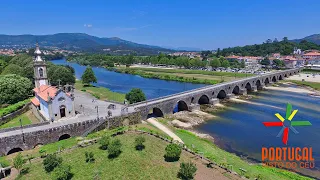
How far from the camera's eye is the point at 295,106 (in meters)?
65.1

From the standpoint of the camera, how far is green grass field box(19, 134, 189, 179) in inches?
962

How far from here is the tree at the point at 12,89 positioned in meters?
53.7

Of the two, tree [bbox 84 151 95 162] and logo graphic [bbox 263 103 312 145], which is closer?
tree [bbox 84 151 95 162]

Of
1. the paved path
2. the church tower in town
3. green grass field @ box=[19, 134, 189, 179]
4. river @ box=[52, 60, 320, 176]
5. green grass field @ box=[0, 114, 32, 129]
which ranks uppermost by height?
the church tower in town

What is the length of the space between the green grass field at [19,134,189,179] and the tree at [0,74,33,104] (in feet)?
112

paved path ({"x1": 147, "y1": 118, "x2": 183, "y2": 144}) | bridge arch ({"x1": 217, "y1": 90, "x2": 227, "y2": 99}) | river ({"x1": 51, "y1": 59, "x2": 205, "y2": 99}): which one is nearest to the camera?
paved path ({"x1": 147, "y1": 118, "x2": 183, "y2": 144})

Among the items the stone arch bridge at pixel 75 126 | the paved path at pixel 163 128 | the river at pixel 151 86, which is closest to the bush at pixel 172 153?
the paved path at pixel 163 128

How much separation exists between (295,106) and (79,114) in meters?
56.9

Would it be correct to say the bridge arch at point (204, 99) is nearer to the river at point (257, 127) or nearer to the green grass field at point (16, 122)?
the river at point (257, 127)

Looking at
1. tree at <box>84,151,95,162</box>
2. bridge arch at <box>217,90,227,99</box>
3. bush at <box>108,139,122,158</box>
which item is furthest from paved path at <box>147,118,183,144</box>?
bridge arch at <box>217,90,227,99</box>

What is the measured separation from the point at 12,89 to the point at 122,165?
1692 inches

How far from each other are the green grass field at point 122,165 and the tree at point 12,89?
34.0m

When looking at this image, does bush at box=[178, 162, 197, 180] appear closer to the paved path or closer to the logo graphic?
the paved path

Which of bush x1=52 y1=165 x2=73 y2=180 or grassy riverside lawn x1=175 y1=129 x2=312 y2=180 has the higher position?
bush x1=52 y1=165 x2=73 y2=180
